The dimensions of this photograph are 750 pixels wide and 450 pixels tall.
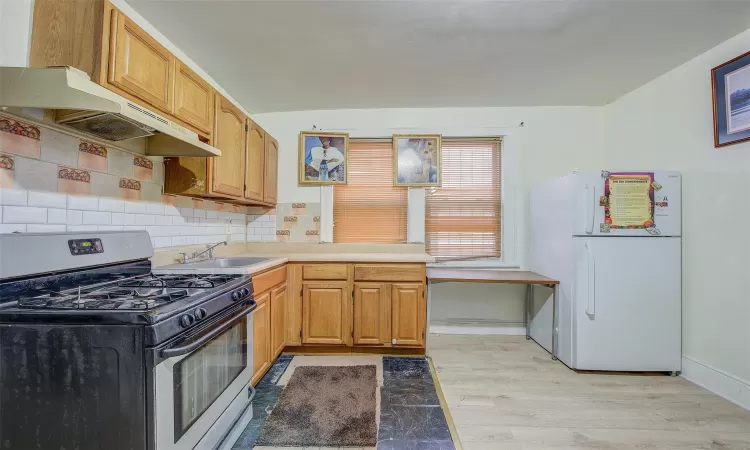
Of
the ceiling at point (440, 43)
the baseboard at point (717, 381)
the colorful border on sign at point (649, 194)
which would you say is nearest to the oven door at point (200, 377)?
the ceiling at point (440, 43)

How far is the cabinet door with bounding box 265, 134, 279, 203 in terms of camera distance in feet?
9.52

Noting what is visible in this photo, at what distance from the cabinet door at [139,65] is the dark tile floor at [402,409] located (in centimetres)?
188

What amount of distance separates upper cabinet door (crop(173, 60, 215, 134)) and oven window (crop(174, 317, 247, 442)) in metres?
1.29

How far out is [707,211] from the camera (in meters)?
2.17

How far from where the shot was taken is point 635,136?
2.77m

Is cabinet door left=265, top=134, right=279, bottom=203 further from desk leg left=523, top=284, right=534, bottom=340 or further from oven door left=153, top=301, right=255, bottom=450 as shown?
desk leg left=523, top=284, right=534, bottom=340

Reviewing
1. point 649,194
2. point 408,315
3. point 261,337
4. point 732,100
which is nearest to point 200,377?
point 261,337

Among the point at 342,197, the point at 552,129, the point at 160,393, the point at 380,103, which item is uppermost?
the point at 380,103

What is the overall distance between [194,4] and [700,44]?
3401 millimetres

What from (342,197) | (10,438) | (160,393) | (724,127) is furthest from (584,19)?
(10,438)

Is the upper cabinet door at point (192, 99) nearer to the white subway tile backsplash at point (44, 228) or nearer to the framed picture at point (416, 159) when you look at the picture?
the white subway tile backsplash at point (44, 228)

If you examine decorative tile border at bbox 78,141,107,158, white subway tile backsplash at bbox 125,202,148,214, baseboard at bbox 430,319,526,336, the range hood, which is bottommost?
baseboard at bbox 430,319,526,336

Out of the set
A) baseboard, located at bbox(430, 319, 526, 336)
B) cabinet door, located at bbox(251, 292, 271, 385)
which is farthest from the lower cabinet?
baseboard, located at bbox(430, 319, 526, 336)

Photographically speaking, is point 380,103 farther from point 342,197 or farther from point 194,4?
point 194,4
